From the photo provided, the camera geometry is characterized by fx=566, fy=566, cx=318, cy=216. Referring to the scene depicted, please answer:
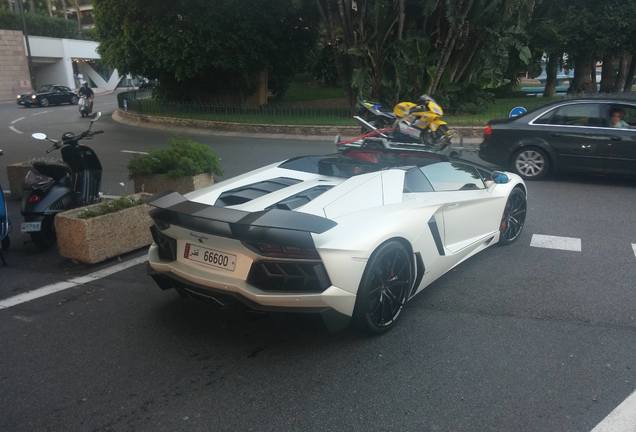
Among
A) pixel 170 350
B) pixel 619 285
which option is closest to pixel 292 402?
pixel 170 350

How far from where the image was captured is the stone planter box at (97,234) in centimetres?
576

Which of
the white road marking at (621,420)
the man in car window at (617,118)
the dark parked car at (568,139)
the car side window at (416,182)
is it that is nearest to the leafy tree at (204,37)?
the dark parked car at (568,139)

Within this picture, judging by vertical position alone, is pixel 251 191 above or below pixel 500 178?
above

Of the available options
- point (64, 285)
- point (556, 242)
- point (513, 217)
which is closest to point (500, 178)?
point (513, 217)

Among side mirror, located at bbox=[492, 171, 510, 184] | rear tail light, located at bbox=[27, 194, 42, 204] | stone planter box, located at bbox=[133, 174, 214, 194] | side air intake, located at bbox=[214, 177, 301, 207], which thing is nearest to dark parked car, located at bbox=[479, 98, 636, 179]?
side mirror, located at bbox=[492, 171, 510, 184]

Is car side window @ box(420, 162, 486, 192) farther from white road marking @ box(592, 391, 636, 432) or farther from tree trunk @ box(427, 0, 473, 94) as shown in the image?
tree trunk @ box(427, 0, 473, 94)

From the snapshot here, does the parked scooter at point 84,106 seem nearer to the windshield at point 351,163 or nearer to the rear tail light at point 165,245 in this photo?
the windshield at point 351,163

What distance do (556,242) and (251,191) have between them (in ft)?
12.4

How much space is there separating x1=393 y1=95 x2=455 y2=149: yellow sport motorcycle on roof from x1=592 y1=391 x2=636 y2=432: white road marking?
8.08m

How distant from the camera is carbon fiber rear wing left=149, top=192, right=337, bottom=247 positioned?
3.61m

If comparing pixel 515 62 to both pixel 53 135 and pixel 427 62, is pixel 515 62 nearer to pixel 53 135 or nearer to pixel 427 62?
pixel 427 62

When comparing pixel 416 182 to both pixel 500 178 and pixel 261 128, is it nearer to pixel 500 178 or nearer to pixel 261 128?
pixel 500 178

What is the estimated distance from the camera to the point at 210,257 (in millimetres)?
3932

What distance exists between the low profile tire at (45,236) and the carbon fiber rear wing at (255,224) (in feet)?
10.2
